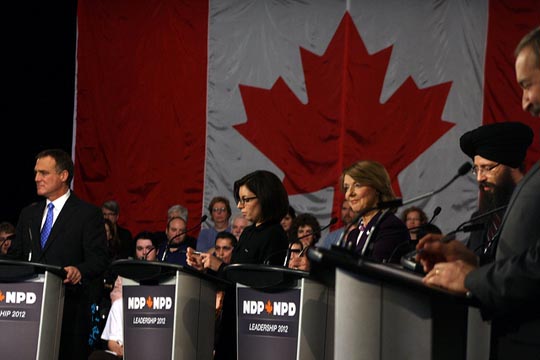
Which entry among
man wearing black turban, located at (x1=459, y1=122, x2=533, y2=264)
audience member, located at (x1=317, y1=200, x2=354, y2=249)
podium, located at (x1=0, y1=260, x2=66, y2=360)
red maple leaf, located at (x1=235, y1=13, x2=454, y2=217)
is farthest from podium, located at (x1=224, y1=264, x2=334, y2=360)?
red maple leaf, located at (x1=235, y1=13, x2=454, y2=217)

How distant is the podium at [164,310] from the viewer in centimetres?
436

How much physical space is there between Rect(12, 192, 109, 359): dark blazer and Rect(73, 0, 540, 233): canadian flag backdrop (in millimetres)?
4469

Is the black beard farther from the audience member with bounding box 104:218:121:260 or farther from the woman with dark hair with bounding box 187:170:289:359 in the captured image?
the audience member with bounding box 104:218:121:260

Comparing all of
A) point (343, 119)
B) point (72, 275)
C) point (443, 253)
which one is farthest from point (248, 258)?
point (343, 119)

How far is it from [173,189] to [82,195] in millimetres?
1082

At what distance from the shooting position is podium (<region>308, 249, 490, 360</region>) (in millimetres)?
2254

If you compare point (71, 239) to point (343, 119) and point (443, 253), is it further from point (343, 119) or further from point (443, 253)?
point (343, 119)

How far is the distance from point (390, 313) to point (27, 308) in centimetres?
282

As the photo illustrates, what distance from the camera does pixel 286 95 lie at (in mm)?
9773

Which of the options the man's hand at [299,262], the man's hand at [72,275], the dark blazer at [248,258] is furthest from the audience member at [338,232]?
the man's hand at [72,275]

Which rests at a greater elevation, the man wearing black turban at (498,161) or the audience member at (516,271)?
the man wearing black turban at (498,161)

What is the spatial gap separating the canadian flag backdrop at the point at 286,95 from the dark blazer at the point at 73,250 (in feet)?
14.7

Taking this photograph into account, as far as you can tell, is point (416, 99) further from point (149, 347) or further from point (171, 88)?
point (149, 347)

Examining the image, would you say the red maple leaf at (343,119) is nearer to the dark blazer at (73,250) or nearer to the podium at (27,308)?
the dark blazer at (73,250)
